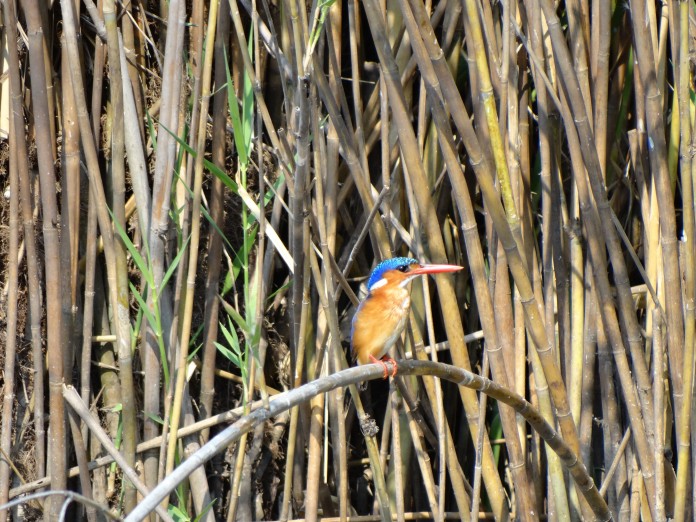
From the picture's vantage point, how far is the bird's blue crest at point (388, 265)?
239 cm

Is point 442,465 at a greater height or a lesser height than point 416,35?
lesser

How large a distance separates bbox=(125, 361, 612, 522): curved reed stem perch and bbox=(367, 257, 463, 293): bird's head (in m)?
0.50

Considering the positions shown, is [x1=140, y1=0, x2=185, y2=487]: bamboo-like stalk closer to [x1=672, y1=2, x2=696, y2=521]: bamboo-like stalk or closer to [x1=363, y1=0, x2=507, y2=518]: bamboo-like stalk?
[x1=363, y1=0, x2=507, y2=518]: bamboo-like stalk

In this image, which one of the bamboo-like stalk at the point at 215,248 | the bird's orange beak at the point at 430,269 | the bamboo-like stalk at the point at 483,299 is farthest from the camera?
the bamboo-like stalk at the point at 215,248

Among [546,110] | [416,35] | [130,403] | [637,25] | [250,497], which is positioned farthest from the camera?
[250,497]

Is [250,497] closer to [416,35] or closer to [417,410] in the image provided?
[417,410]

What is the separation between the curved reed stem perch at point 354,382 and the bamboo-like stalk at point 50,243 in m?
1.10

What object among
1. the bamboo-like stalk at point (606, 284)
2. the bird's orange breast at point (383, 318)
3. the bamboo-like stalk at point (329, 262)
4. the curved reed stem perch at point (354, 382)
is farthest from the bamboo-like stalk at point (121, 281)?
the bamboo-like stalk at point (606, 284)

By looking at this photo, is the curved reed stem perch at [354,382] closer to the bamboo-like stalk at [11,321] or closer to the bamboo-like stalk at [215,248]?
the bamboo-like stalk at [215,248]

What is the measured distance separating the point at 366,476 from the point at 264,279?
90 centimetres

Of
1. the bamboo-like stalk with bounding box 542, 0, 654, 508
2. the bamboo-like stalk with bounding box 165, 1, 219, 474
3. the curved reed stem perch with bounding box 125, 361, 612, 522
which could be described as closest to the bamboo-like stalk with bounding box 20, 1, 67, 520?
the bamboo-like stalk with bounding box 165, 1, 219, 474

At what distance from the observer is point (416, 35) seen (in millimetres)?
1950

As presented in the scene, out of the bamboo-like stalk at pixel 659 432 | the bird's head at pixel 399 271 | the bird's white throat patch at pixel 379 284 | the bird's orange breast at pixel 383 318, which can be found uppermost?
the bird's head at pixel 399 271

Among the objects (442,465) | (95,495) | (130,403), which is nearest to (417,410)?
(442,465)
